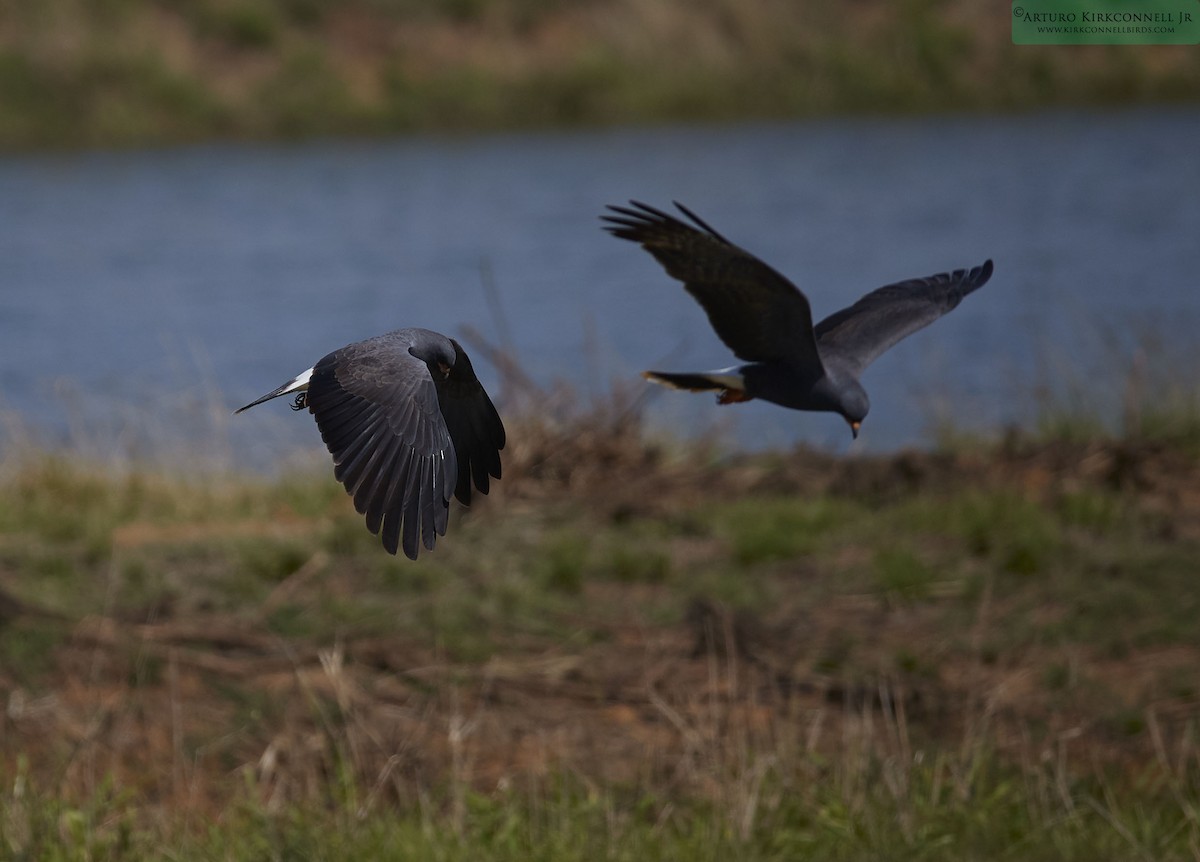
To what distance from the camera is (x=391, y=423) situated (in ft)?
5.91

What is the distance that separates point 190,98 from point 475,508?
16.2 metres

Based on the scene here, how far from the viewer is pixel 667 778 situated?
14.1 ft

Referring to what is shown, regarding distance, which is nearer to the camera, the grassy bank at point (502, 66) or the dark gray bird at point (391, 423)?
the dark gray bird at point (391, 423)

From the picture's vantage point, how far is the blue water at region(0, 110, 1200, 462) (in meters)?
9.38

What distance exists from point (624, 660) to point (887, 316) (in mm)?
3338

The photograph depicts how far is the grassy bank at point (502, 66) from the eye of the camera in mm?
21297

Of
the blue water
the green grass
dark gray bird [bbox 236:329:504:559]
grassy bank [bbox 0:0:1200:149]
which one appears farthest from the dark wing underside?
grassy bank [bbox 0:0:1200:149]

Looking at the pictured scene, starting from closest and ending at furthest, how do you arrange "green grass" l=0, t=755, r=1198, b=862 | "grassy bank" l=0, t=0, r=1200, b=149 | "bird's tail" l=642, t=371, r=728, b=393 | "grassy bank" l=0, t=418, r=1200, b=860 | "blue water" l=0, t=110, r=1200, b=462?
"bird's tail" l=642, t=371, r=728, b=393 → "green grass" l=0, t=755, r=1198, b=862 → "grassy bank" l=0, t=418, r=1200, b=860 → "blue water" l=0, t=110, r=1200, b=462 → "grassy bank" l=0, t=0, r=1200, b=149

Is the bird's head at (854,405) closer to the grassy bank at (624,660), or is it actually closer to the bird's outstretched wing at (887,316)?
the bird's outstretched wing at (887,316)

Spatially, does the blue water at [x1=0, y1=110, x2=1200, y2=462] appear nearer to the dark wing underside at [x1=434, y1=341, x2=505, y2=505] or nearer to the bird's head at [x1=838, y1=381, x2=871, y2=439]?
the dark wing underside at [x1=434, y1=341, x2=505, y2=505]

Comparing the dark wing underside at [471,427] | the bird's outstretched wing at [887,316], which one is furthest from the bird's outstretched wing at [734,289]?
the dark wing underside at [471,427]

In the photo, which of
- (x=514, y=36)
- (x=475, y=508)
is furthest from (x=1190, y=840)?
(x=514, y=36)

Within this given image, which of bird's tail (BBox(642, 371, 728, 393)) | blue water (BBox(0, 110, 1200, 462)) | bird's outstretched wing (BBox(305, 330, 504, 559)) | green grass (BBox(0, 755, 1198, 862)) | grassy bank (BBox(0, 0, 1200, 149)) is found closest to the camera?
bird's outstretched wing (BBox(305, 330, 504, 559))

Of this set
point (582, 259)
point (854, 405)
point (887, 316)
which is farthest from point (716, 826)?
point (582, 259)
